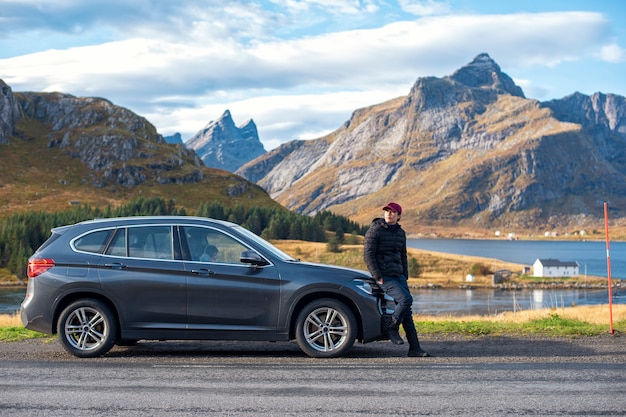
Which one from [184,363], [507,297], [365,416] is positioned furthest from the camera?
[507,297]

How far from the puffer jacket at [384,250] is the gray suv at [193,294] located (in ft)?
0.96

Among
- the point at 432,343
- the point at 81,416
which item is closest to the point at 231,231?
the point at 432,343

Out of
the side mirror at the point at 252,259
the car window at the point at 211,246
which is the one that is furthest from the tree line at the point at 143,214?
the side mirror at the point at 252,259

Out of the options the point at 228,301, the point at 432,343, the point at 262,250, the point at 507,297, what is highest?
the point at 262,250

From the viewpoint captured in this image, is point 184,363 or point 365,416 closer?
point 365,416

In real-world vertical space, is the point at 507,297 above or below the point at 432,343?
below

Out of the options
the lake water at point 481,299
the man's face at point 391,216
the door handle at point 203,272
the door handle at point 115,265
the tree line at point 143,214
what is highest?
the tree line at point 143,214

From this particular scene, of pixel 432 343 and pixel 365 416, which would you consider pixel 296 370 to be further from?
pixel 432 343

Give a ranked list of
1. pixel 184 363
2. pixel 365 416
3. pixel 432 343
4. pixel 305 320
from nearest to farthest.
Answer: pixel 365 416, pixel 184 363, pixel 305 320, pixel 432 343

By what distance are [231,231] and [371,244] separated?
2.46 meters

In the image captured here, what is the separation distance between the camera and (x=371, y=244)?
12.3 metres

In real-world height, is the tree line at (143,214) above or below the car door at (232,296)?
above

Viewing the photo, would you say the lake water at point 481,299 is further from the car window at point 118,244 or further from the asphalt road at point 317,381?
the car window at point 118,244

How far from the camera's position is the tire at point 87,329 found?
11703mm
